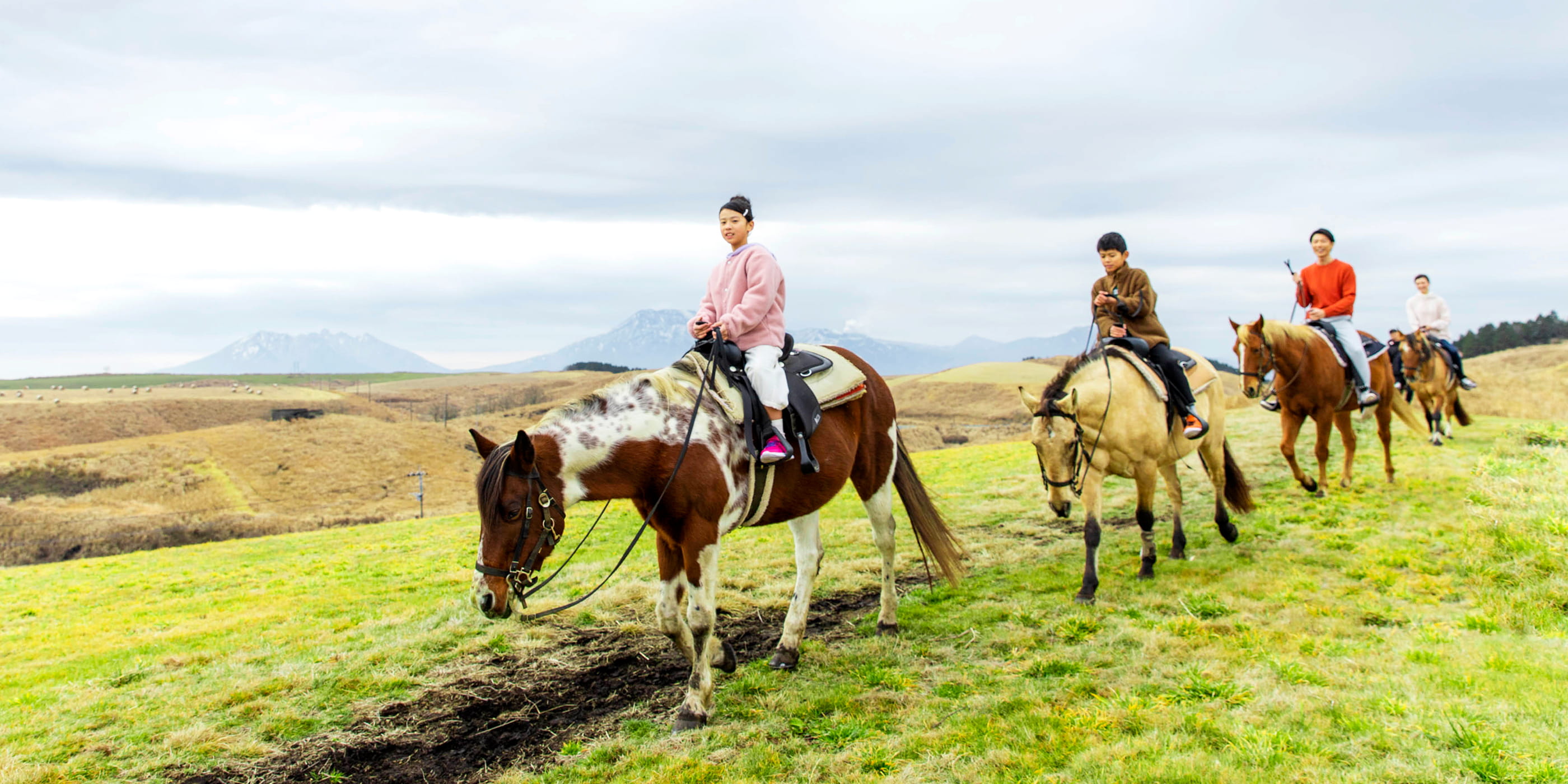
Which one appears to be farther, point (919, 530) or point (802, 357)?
point (919, 530)

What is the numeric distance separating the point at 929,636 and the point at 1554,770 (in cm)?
394

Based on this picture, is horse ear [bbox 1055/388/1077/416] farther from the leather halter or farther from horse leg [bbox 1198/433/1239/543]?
the leather halter

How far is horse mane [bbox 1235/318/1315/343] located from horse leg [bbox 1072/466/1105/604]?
444cm

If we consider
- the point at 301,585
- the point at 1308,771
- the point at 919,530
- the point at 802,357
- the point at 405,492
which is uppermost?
the point at 802,357

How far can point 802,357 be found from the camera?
620cm

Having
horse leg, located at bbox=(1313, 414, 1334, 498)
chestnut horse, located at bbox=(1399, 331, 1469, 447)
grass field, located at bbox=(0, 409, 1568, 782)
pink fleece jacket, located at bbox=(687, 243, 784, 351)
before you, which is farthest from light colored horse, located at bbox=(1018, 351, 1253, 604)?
chestnut horse, located at bbox=(1399, 331, 1469, 447)

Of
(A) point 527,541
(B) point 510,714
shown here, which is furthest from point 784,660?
(A) point 527,541

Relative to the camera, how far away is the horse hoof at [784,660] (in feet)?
19.9

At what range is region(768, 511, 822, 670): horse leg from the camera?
612 centimetres

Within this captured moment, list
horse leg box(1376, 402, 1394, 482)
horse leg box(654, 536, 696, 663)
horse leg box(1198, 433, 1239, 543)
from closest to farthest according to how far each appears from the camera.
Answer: horse leg box(654, 536, 696, 663) < horse leg box(1198, 433, 1239, 543) < horse leg box(1376, 402, 1394, 482)

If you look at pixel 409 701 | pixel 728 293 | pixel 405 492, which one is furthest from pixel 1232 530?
pixel 405 492

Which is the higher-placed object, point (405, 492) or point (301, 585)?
point (301, 585)

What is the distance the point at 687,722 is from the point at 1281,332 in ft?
32.6

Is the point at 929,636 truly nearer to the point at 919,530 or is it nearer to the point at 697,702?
the point at 919,530
